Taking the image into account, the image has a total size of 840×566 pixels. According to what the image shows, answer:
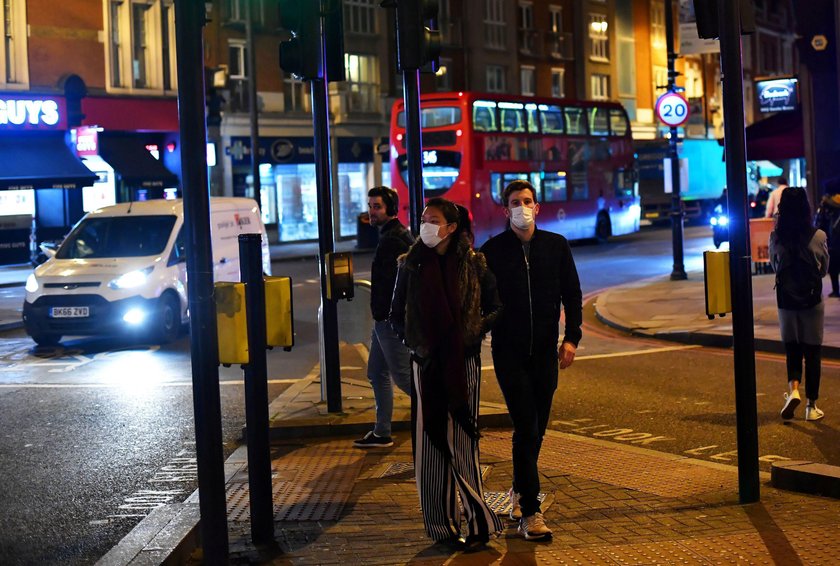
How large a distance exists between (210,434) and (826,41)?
62.6 feet

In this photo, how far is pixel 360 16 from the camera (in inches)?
1714

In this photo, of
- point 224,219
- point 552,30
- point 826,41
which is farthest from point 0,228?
point 552,30

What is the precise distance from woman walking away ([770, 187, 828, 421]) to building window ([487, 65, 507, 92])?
134 ft

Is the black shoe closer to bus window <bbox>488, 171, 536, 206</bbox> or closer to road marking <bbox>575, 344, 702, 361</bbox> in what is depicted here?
road marking <bbox>575, 344, 702, 361</bbox>

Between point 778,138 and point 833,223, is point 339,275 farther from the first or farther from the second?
point 778,138

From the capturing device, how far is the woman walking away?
8938 mm

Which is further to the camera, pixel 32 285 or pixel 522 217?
pixel 32 285

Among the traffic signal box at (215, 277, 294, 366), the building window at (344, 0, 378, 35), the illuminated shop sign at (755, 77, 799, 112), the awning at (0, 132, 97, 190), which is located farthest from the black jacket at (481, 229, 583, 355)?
the building window at (344, 0, 378, 35)

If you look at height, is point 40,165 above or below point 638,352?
above

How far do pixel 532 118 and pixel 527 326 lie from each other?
27.7 m

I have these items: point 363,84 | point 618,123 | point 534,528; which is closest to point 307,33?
point 534,528

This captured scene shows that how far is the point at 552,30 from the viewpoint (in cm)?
5381

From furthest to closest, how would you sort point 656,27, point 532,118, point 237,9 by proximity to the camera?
point 656,27 → point 237,9 → point 532,118

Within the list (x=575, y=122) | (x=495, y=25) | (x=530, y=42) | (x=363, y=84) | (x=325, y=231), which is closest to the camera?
(x=325, y=231)
